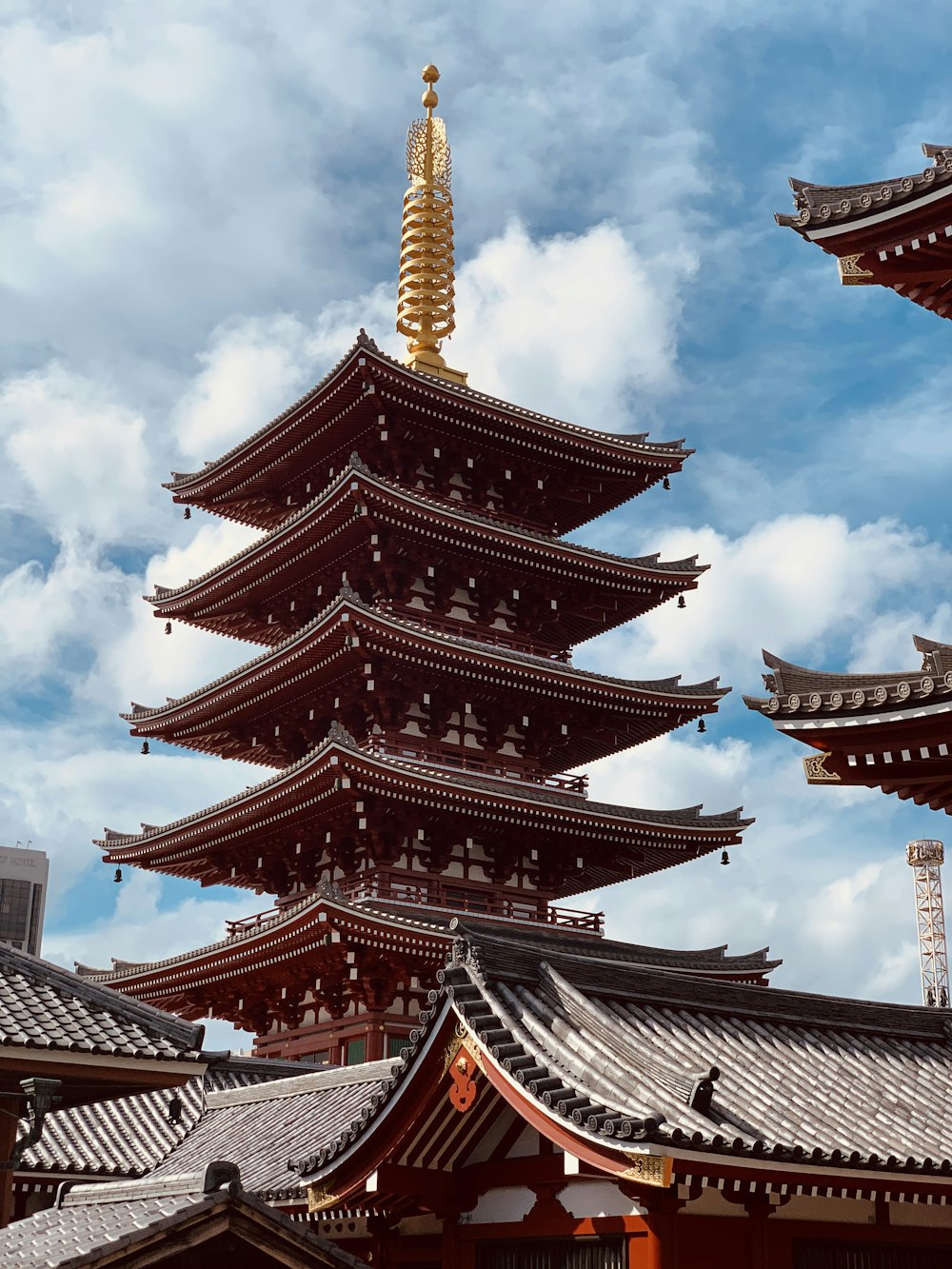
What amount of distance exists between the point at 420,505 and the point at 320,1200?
2000 centimetres

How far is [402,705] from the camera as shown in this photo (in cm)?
3291

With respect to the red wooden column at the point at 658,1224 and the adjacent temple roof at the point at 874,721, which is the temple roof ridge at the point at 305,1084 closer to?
the red wooden column at the point at 658,1224

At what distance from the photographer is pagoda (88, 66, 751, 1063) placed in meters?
30.5

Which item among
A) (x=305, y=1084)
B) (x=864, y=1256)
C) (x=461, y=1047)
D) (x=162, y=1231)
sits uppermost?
(x=305, y=1084)

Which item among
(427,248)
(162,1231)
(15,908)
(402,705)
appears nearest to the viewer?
(162,1231)

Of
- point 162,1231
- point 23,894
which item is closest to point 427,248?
point 162,1231

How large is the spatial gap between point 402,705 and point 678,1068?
743 inches

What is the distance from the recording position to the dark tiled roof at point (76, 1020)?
12750 mm

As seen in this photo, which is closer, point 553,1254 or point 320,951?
point 553,1254

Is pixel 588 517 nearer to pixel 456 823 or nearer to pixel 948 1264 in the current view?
pixel 456 823

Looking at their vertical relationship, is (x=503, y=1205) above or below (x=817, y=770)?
below

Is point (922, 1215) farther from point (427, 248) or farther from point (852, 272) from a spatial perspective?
point (427, 248)

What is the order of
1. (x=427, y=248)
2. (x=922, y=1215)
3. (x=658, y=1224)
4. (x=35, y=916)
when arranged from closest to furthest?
(x=658, y=1224), (x=922, y=1215), (x=427, y=248), (x=35, y=916)

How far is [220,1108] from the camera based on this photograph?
25.1 metres
